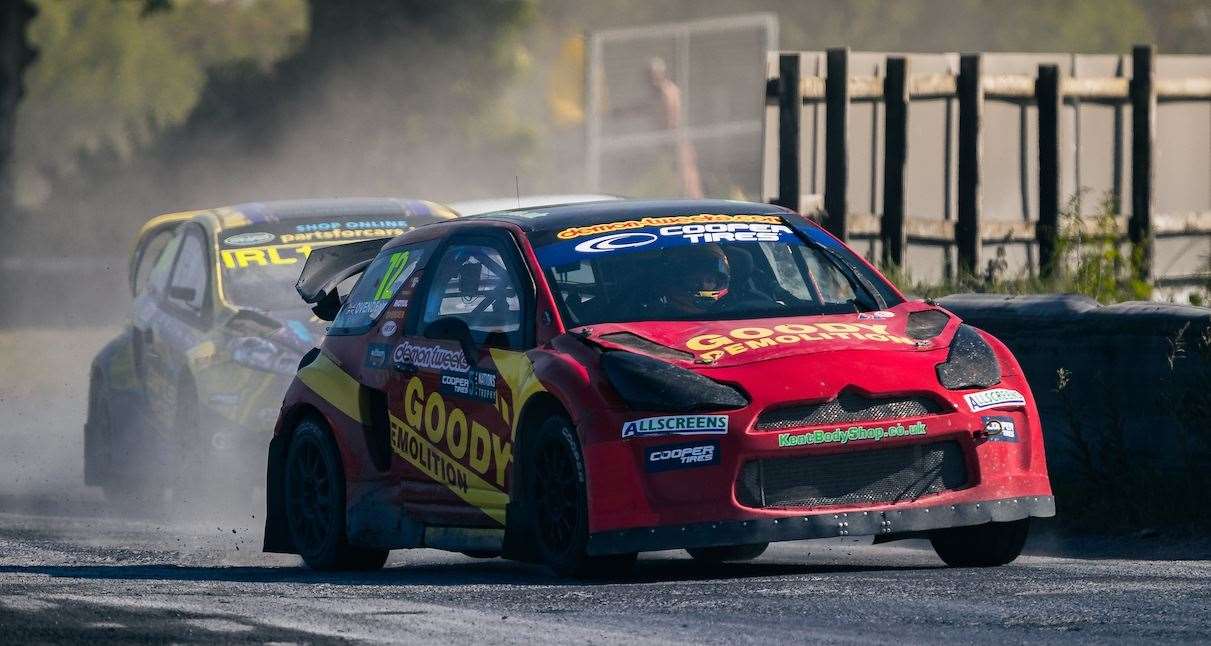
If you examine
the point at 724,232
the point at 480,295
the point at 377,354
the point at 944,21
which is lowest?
the point at 377,354

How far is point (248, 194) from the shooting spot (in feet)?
119

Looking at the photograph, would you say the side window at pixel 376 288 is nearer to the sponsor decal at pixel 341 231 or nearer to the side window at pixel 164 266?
the sponsor decal at pixel 341 231

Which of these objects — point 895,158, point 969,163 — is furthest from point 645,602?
point 969,163

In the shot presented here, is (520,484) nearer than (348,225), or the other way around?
(520,484)

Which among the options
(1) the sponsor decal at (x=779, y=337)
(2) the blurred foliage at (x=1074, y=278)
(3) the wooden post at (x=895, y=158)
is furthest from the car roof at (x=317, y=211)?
(1) the sponsor decal at (x=779, y=337)

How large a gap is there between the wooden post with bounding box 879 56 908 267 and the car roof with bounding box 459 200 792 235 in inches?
248

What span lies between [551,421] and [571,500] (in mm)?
293

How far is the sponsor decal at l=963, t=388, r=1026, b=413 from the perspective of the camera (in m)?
8.37

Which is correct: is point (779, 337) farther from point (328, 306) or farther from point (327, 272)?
point (328, 306)

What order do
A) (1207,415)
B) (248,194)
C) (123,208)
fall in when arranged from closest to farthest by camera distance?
(1207,415)
(248,194)
(123,208)

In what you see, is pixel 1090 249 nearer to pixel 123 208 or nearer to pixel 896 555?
pixel 896 555

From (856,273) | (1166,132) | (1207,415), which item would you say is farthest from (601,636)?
(1166,132)

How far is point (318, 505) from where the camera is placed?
9922 mm

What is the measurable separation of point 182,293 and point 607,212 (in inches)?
194
